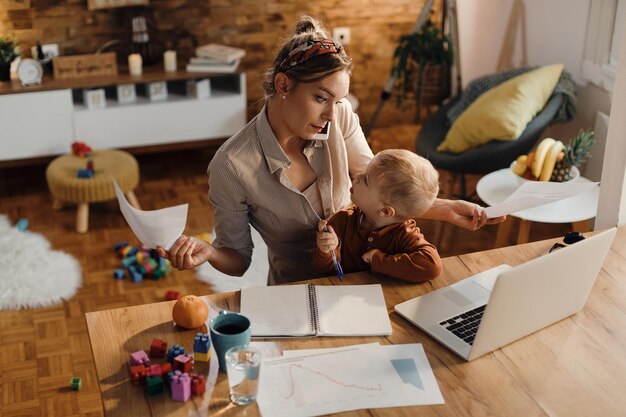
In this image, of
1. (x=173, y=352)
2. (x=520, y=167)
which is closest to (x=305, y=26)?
(x=173, y=352)

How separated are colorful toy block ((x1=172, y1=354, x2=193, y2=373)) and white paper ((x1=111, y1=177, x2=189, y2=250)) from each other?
27cm

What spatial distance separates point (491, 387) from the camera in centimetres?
151

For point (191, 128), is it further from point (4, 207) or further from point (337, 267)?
point (337, 267)

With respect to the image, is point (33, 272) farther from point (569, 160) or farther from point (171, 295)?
point (569, 160)

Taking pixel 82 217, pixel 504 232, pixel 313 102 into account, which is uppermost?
pixel 313 102

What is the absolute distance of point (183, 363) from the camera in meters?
1.51

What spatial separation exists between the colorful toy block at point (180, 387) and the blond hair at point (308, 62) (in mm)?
743

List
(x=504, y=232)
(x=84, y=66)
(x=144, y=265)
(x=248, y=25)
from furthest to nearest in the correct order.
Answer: (x=248, y=25) → (x=84, y=66) → (x=144, y=265) → (x=504, y=232)

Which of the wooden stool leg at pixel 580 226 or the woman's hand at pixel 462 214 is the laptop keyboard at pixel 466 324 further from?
the wooden stool leg at pixel 580 226

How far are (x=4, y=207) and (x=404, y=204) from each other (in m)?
2.91

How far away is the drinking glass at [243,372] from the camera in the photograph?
4.66 feet

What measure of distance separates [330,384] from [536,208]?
1783 mm

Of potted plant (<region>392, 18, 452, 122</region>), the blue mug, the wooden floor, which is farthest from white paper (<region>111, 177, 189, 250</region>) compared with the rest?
potted plant (<region>392, 18, 452, 122</region>)

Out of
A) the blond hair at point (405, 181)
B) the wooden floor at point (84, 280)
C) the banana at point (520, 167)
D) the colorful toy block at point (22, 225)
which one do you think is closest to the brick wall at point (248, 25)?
the wooden floor at point (84, 280)
